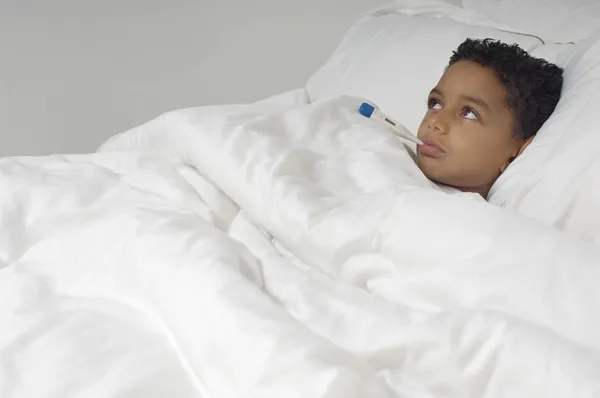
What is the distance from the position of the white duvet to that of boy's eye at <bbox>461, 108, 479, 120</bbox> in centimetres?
19

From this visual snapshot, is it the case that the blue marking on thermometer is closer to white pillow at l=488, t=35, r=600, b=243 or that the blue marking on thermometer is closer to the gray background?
white pillow at l=488, t=35, r=600, b=243

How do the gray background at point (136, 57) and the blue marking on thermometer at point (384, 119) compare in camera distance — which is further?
the gray background at point (136, 57)

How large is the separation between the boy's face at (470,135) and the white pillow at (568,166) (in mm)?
74

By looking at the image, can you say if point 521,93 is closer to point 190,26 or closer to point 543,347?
point 543,347

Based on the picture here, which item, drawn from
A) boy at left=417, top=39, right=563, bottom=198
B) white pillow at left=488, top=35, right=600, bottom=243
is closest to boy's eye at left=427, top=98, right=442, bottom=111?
boy at left=417, top=39, right=563, bottom=198

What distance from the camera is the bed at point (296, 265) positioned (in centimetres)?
59

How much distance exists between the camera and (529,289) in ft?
2.14

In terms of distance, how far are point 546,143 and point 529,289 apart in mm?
415

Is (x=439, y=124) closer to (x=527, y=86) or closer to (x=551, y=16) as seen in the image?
(x=527, y=86)

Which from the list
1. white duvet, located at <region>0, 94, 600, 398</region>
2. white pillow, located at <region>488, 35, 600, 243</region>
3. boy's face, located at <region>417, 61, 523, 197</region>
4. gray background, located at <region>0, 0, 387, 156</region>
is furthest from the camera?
gray background, located at <region>0, 0, 387, 156</region>

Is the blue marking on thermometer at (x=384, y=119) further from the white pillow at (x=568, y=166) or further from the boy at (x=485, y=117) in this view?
the white pillow at (x=568, y=166)

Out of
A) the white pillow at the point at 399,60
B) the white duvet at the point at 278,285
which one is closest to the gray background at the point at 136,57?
the white pillow at the point at 399,60

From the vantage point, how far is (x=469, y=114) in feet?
3.66

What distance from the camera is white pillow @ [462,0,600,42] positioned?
49.4 inches
